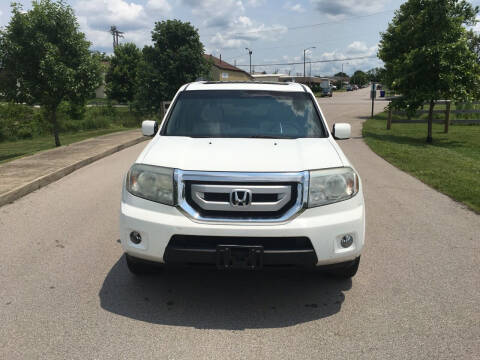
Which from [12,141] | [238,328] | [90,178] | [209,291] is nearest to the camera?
[238,328]

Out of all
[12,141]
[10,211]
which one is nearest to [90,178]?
[10,211]

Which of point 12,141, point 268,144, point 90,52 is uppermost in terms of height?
point 90,52

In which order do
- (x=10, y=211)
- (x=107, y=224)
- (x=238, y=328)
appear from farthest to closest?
(x=10, y=211)
(x=107, y=224)
(x=238, y=328)

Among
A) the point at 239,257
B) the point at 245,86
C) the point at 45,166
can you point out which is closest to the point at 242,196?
the point at 239,257

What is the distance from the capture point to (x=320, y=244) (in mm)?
3336

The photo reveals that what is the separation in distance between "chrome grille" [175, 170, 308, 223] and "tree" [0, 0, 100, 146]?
43.3ft

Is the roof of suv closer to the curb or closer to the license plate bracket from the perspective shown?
the license plate bracket

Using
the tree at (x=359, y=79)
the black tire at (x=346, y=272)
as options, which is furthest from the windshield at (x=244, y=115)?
the tree at (x=359, y=79)

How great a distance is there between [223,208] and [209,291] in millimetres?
930

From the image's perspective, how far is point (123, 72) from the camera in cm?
5578

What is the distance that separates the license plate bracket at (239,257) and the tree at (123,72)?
54435 mm

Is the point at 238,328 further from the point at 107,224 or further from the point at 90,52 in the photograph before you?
the point at 90,52

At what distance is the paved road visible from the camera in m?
3.01

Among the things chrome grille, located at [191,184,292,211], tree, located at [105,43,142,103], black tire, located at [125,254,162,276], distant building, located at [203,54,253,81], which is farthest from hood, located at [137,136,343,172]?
distant building, located at [203,54,253,81]
